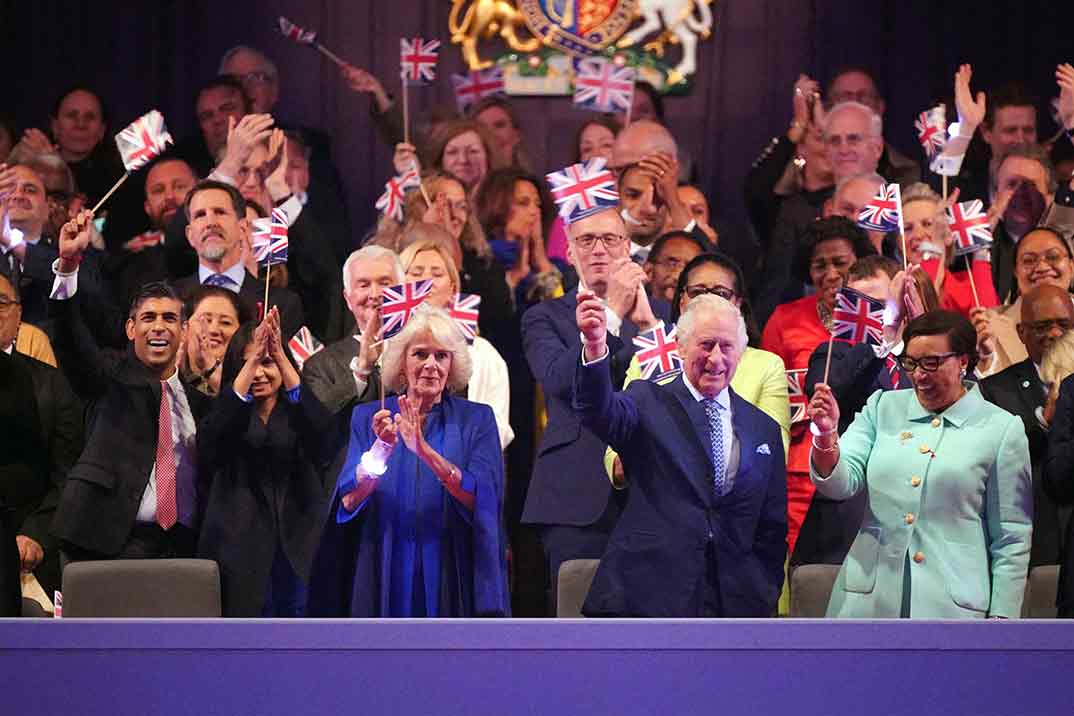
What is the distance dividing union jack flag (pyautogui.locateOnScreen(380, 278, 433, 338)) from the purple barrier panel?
5.25 feet

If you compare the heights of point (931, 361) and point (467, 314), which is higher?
point (467, 314)

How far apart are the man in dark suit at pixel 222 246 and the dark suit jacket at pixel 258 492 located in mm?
635

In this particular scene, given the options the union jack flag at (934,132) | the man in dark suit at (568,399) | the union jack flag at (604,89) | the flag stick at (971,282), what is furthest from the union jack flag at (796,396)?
the union jack flag at (604,89)

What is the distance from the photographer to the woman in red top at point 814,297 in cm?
514

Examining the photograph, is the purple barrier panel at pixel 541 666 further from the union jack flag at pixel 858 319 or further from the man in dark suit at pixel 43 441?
the union jack flag at pixel 858 319

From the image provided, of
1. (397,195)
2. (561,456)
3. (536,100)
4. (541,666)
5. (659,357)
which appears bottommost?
(541,666)

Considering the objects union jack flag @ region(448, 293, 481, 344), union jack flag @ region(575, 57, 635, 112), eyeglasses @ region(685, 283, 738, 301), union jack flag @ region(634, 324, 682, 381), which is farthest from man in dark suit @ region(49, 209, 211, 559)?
union jack flag @ region(575, 57, 635, 112)

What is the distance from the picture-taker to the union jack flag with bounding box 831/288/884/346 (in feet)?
15.5

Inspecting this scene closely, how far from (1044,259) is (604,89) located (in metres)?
1.76

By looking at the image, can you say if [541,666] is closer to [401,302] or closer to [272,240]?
[401,302]

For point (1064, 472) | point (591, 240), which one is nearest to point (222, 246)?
point (591, 240)

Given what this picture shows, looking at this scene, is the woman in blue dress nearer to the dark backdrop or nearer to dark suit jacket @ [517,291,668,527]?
dark suit jacket @ [517,291,668,527]

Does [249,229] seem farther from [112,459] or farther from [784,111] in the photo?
[784,111]

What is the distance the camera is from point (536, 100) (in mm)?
7652
